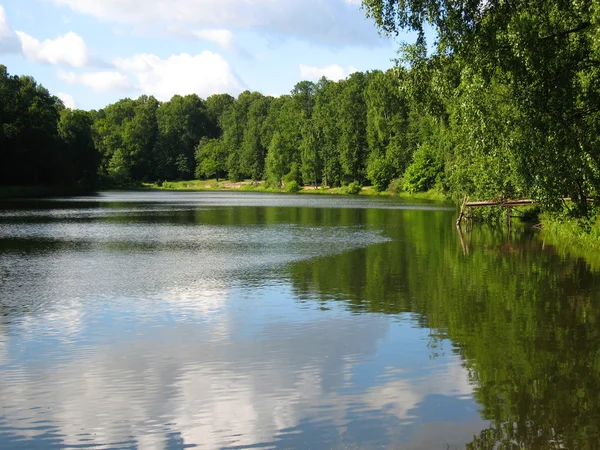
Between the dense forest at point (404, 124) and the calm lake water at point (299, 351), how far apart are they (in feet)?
14.2

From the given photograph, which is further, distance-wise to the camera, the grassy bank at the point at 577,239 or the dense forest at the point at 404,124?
the grassy bank at the point at 577,239

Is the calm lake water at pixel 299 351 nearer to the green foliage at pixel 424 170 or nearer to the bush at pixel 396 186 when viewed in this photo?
the green foliage at pixel 424 170

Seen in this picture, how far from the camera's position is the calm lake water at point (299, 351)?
8617 millimetres

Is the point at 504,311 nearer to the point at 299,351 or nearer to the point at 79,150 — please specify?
the point at 299,351

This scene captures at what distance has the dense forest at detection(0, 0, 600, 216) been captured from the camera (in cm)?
1647

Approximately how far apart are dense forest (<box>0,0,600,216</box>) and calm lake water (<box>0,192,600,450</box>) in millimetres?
4314

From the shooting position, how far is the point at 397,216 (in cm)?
5103

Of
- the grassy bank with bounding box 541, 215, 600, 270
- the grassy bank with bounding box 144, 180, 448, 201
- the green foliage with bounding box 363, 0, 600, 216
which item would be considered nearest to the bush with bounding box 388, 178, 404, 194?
the grassy bank with bounding box 144, 180, 448, 201

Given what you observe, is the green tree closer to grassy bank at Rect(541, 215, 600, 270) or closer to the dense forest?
the dense forest

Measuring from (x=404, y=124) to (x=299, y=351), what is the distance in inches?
3581

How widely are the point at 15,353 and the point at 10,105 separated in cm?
7609

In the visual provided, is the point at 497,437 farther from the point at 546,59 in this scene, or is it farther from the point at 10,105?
the point at 10,105

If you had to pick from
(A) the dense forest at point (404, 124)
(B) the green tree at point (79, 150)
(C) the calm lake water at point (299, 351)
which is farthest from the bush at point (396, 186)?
(C) the calm lake water at point (299, 351)

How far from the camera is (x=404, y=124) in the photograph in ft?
329
